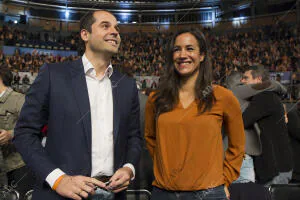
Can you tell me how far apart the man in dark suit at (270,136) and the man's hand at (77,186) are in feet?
4.74

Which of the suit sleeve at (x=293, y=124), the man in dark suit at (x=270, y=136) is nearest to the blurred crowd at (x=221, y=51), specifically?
the suit sleeve at (x=293, y=124)

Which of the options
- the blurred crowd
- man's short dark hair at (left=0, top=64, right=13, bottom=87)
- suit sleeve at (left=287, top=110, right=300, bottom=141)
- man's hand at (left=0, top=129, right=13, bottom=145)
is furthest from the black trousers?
the blurred crowd

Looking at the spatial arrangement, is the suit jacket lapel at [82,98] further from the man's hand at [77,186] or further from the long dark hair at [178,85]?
the long dark hair at [178,85]

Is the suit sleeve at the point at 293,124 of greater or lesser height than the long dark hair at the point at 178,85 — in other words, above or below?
below

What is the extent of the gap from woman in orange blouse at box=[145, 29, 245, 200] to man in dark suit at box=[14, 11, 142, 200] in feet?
0.56

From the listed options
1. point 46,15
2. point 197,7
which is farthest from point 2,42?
point 197,7

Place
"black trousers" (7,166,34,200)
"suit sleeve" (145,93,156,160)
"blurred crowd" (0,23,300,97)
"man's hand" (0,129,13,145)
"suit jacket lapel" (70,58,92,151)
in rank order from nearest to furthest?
1. "suit jacket lapel" (70,58,92,151)
2. "suit sleeve" (145,93,156,160)
3. "man's hand" (0,129,13,145)
4. "black trousers" (7,166,34,200)
5. "blurred crowd" (0,23,300,97)

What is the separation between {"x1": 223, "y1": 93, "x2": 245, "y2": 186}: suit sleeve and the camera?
1.67 metres

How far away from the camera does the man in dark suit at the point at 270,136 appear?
2.47 meters

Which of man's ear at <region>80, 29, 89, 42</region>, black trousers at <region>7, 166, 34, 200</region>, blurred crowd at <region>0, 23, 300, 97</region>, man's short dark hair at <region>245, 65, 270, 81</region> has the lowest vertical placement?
black trousers at <region>7, 166, 34, 200</region>

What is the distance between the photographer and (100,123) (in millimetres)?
1531

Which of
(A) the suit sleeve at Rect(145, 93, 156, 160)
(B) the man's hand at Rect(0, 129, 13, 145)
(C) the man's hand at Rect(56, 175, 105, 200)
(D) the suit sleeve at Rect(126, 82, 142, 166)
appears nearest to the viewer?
(C) the man's hand at Rect(56, 175, 105, 200)

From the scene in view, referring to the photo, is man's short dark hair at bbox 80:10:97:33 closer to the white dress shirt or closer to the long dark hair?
the white dress shirt

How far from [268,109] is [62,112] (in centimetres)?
167
